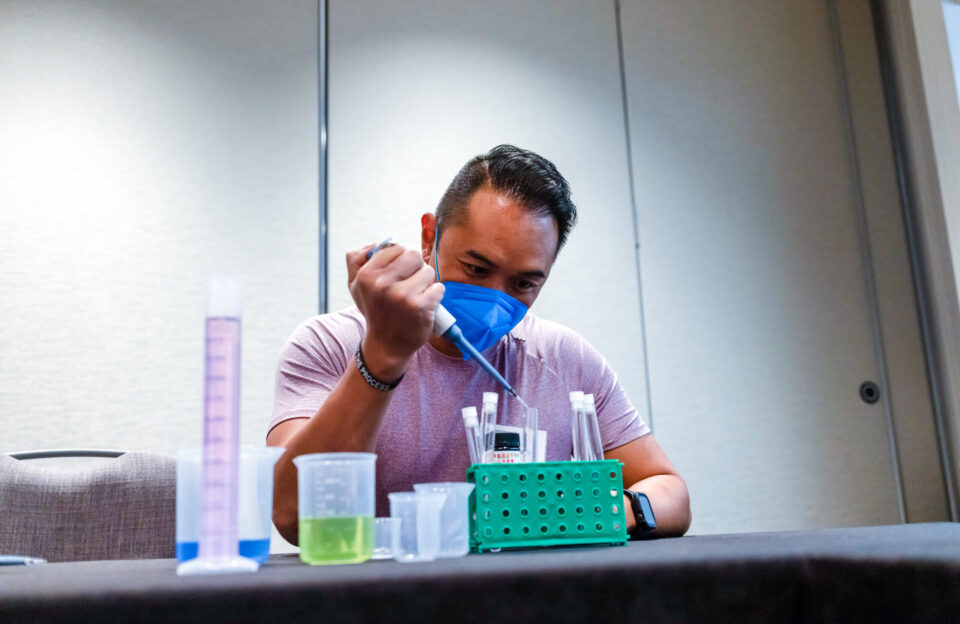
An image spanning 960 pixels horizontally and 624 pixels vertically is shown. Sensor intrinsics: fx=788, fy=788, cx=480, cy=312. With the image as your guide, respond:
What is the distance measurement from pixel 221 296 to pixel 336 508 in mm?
216

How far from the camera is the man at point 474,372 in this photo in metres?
1.28

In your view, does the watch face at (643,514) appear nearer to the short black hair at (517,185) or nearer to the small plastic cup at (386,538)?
the small plastic cup at (386,538)

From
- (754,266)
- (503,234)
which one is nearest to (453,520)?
(503,234)

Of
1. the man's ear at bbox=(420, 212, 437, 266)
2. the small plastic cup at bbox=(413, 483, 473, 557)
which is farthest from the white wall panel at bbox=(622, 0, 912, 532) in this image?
the small plastic cup at bbox=(413, 483, 473, 557)

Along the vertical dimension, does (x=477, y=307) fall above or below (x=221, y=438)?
above

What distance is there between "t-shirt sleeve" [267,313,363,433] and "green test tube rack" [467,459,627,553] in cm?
59

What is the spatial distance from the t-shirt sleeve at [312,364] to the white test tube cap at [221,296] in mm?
697

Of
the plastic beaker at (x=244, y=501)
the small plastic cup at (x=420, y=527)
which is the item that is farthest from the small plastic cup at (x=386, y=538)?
the plastic beaker at (x=244, y=501)

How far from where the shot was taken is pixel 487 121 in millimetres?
2551

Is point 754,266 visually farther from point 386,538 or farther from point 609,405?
point 386,538

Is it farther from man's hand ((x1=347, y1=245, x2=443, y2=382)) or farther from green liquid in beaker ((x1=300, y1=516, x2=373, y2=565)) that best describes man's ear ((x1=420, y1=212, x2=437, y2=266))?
green liquid in beaker ((x1=300, y1=516, x2=373, y2=565))

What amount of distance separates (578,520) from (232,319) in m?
0.41

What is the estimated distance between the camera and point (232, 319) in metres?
0.66

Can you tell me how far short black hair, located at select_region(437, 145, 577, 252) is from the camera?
150 centimetres
